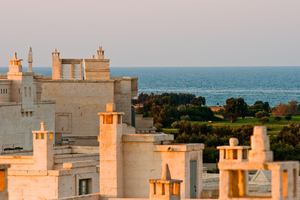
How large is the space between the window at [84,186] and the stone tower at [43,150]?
1.25m

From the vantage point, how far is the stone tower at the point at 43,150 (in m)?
44.3

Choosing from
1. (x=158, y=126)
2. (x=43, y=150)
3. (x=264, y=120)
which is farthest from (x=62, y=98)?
(x=264, y=120)

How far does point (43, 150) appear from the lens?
146 ft

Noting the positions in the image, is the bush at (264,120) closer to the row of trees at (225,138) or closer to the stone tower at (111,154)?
the row of trees at (225,138)

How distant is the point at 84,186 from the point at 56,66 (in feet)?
93.7

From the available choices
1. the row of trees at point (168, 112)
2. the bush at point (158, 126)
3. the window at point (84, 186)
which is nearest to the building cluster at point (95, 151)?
the window at point (84, 186)

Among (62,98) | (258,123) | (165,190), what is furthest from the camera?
(258,123)

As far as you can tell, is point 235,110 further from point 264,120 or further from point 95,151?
point 95,151

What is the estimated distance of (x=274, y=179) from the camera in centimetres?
2581

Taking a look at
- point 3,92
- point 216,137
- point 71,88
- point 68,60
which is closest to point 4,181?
point 3,92

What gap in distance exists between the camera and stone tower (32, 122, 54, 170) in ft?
145

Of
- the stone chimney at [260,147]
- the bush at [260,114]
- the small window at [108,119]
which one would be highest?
the bush at [260,114]

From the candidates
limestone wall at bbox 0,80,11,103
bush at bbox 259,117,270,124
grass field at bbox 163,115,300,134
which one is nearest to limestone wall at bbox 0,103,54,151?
limestone wall at bbox 0,80,11,103

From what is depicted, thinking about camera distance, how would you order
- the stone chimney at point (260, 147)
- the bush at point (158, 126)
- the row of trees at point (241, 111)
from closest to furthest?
the stone chimney at point (260, 147) → the bush at point (158, 126) → the row of trees at point (241, 111)
